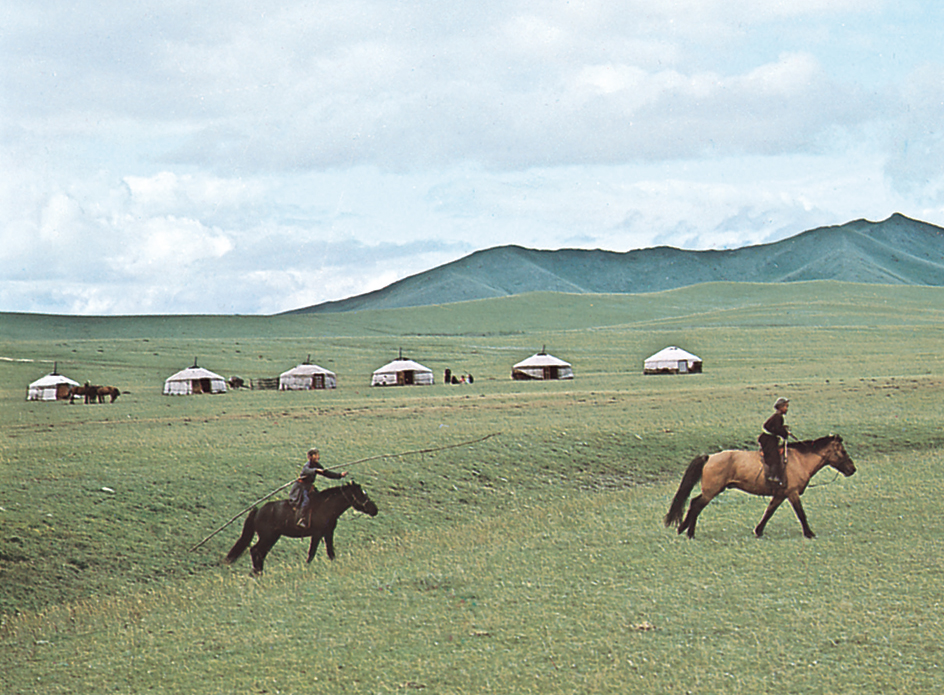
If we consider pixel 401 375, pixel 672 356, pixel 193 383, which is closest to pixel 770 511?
pixel 193 383

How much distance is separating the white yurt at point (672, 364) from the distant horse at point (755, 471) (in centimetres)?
5716

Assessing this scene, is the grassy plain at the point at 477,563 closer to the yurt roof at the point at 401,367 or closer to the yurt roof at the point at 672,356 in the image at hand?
the yurt roof at the point at 401,367

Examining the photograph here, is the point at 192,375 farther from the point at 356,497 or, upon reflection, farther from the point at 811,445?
the point at 811,445

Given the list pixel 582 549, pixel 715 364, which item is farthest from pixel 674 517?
pixel 715 364

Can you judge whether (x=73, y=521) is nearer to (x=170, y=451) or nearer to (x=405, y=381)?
(x=170, y=451)

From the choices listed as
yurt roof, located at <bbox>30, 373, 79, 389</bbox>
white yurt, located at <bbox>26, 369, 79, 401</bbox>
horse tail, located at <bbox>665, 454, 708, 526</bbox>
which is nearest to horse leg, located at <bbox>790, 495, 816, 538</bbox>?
horse tail, located at <bbox>665, 454, 708, 526</bbox>

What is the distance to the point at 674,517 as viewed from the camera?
15.1 m

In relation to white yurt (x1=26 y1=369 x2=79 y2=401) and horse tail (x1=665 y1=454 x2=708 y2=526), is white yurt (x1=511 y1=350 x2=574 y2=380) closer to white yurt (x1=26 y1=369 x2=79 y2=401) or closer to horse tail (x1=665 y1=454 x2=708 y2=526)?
white yurt (x1=26 y1=369 x2=79 y2=401)

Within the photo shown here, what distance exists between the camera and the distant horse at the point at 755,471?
14.1 metres

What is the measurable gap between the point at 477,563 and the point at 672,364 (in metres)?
58.1

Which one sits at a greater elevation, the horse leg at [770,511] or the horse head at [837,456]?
the horse head at [837,456]

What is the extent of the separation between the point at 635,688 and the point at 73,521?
11873 millimetres

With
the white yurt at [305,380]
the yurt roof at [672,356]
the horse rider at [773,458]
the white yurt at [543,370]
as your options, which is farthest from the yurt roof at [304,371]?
the horse rider at [773,458]

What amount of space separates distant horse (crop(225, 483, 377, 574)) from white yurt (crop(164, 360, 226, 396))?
49419mm
